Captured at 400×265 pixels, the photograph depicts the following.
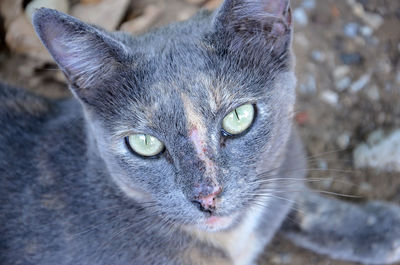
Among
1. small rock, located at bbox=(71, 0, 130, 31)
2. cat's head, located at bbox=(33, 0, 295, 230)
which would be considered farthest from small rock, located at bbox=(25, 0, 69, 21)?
cat's head, located at bbox=(33, 0, 295, 230)

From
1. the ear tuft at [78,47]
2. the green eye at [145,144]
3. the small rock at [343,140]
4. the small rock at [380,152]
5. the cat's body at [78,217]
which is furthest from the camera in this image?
the small rock at [343,140]

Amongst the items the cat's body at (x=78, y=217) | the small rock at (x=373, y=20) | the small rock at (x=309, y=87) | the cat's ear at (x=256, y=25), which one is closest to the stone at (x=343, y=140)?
the small rock at (x=309, y=87)

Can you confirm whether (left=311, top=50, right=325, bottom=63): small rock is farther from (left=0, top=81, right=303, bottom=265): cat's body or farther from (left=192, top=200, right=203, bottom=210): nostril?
(left=192, top=200, right=203, bottom=210): nostril

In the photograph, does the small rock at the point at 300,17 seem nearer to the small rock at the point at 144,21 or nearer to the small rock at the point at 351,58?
the small rock at the point at 351,58

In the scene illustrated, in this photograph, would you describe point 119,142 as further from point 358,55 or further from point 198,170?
point 358,55

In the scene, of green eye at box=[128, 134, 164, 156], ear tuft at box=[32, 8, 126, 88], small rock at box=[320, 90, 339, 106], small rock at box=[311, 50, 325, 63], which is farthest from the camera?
small rock at box=[311, 50, 325, 63]

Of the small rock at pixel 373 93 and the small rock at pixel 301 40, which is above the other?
the small rock at pixel 301 40
